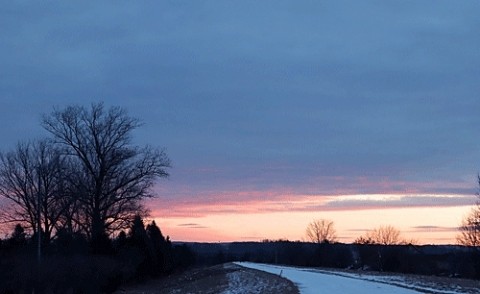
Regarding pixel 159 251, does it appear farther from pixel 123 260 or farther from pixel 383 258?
pixel 383 258

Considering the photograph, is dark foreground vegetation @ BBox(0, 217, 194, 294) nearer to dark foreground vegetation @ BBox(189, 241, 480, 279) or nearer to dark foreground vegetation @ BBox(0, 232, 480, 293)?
dark foreground vegetation @ BBox(0, 232, 480, 293)

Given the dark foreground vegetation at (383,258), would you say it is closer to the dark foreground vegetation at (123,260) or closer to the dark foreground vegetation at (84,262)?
the dark foreground vegetation at (123,260)

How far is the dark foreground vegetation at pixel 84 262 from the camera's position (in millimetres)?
32844

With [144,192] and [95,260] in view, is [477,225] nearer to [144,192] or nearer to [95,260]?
[144,192]

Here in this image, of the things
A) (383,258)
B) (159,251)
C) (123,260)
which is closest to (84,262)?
(123,260)

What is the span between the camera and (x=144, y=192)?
61531 millimetres

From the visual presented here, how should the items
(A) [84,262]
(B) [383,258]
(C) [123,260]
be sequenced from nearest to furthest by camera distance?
1. (A) [84,262]
2. (C) [123,260]
3. (B) [383,258]

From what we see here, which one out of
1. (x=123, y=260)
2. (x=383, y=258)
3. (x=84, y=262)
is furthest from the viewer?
(x=383, y=258)

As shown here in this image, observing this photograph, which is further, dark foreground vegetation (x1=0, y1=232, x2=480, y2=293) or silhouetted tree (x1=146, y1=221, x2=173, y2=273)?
silhouetted tree (x1=146, y1=221, x2=173, y2=273)

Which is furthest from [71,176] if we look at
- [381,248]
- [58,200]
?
[381,248]

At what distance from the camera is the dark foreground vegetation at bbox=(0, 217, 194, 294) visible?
32844 millimetres

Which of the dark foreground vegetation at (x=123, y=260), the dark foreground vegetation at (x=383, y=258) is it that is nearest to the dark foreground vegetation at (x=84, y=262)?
the dark foreground vegetation at (x=123, y=260)

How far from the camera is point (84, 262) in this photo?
133 ft

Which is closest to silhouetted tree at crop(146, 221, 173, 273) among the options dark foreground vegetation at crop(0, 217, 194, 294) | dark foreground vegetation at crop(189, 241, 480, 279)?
dark foreground vegetation at crop(0, 217, 194, 294)
